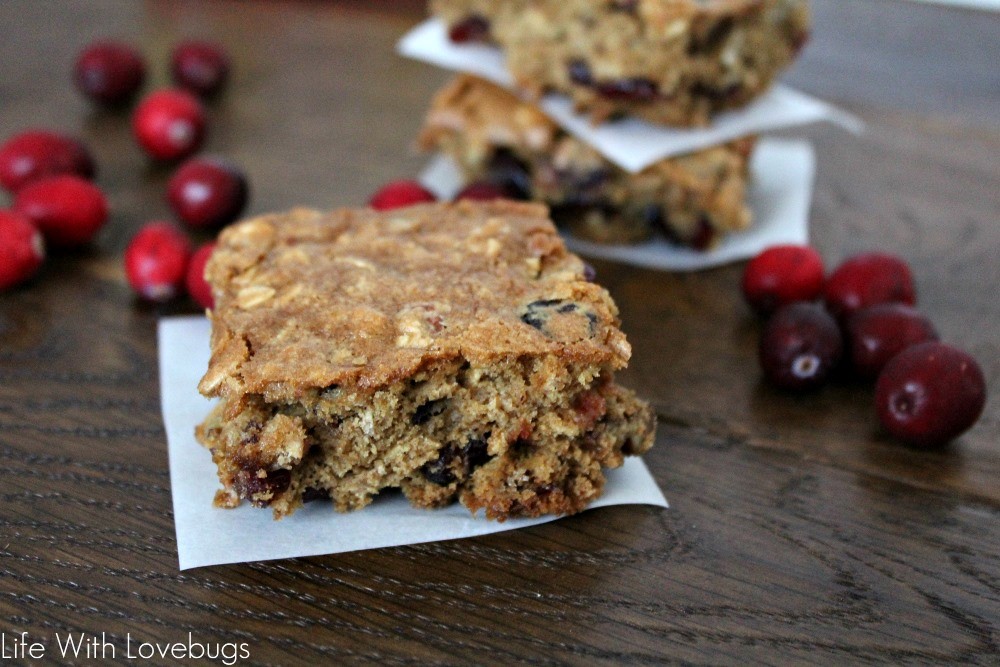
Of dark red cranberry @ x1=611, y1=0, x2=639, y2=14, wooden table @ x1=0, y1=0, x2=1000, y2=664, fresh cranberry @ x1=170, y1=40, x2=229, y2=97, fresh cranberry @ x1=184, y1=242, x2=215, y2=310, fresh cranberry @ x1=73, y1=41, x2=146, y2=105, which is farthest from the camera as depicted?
fresh cranberry @ x1=170, y1=40, x2=229, y2=97

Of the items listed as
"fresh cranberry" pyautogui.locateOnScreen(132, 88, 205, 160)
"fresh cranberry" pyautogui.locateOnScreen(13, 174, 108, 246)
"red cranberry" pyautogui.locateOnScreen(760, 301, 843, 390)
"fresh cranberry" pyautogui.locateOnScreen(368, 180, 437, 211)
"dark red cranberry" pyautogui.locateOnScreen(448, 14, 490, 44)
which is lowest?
"red cranberry" pyautogui.locateOnScreen(760, 301, 843, 390)

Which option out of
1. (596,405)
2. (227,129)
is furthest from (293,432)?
(227,129)

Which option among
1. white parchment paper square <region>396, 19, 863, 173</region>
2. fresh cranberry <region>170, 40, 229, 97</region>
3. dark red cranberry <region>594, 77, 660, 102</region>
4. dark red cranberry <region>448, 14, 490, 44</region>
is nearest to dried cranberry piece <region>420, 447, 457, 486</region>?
white parchment paper square <region>396, 19, 863, 173</region>

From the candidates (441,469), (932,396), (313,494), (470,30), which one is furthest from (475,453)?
(470,30)

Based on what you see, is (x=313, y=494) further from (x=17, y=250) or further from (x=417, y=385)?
(x=17, y=250)

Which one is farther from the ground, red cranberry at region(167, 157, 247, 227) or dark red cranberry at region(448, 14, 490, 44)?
dark red cranberry at region(448, 14, 490, 44)

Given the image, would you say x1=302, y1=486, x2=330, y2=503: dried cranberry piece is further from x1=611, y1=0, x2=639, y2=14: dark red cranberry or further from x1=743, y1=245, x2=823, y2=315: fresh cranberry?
x1=611, y1=0, x2=639, y2=14: dark red cranberry
